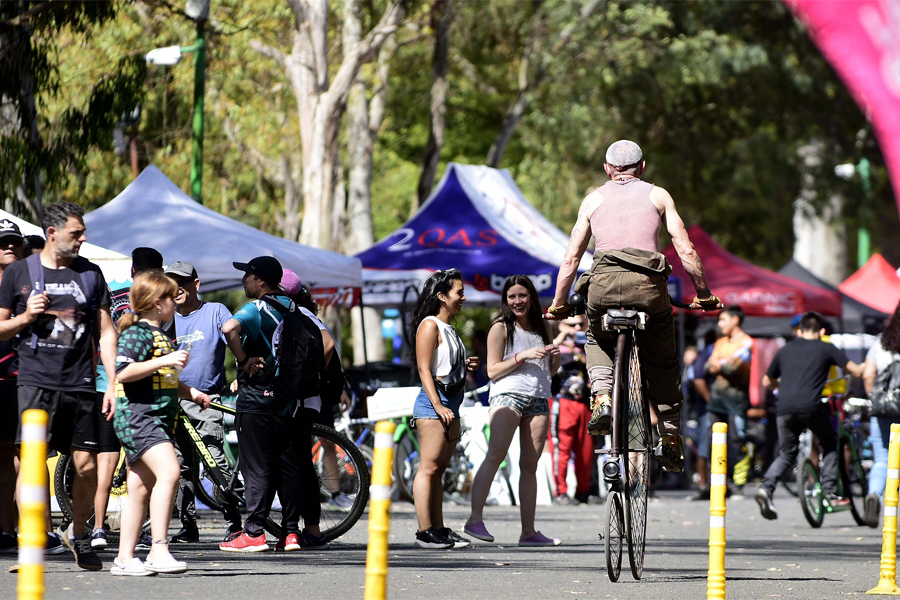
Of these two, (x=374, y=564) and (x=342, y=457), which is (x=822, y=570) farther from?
(x=374, y=564)

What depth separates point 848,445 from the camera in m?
14.6

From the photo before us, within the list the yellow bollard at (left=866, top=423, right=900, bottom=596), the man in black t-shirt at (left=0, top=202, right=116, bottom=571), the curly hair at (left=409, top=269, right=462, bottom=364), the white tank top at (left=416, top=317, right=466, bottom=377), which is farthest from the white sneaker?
the yellow bollard at (left=866, top=423, right=900, bottom=596)

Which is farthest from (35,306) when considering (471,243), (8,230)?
(471,243)

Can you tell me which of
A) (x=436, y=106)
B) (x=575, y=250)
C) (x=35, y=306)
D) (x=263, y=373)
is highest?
(x=436, y=106)

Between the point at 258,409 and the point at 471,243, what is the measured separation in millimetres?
8720

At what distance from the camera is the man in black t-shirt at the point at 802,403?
13906mm

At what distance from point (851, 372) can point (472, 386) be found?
5.32 metres

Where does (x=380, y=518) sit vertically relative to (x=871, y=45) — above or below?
below

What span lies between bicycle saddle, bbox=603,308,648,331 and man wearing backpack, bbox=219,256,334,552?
2.74 m

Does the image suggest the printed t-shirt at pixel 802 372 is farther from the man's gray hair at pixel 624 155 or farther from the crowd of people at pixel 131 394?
the man's gray hair at pixel 624 155

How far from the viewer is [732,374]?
16.8m

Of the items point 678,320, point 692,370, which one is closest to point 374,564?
point 692,370

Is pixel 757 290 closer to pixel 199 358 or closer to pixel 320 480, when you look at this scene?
pixel 320 480

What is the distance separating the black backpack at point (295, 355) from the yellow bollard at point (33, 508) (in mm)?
4910
